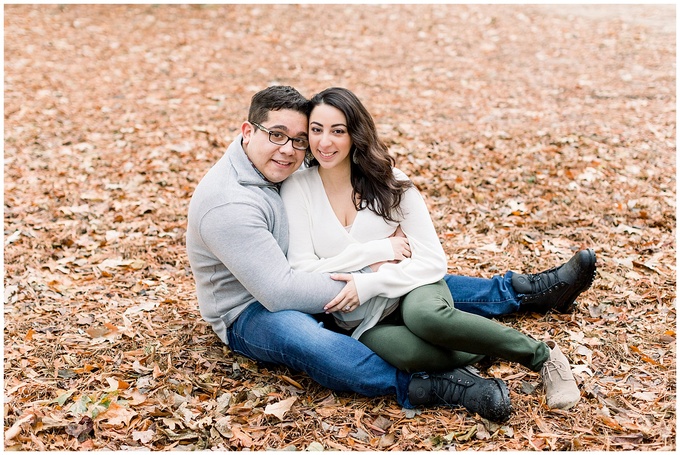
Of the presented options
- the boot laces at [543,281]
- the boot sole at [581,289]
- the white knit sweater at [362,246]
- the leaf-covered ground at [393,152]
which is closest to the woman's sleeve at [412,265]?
the white knit sweater at [362,246]

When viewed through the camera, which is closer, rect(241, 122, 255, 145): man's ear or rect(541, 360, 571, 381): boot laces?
rect(541, 360, 571, 381): boot laces

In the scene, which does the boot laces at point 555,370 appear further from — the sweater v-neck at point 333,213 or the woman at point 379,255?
the sweater v-neck at point 333,213

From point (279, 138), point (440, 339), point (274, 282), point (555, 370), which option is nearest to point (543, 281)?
point (555, 370)

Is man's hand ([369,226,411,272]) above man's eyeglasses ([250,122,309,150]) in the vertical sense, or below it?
below

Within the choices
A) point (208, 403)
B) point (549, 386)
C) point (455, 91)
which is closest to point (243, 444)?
point (208, 403)

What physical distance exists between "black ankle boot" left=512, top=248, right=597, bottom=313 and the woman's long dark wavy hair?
42.4 inches

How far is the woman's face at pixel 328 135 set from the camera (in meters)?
3.55

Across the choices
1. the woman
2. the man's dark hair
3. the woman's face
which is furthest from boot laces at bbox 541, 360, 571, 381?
the man's dark hair

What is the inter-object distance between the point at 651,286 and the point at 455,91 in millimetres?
5154

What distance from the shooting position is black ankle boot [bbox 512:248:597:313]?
4086mm

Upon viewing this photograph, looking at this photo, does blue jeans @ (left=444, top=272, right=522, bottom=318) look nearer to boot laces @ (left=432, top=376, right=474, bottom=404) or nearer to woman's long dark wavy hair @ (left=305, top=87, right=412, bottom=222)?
woman's long dark wavy hair @ (left=305, top=87, right=412, bottom=222)

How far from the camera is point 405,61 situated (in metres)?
10.2

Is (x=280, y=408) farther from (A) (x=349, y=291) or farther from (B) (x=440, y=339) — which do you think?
(B) (x=440, y=339)

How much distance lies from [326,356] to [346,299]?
0.32m
